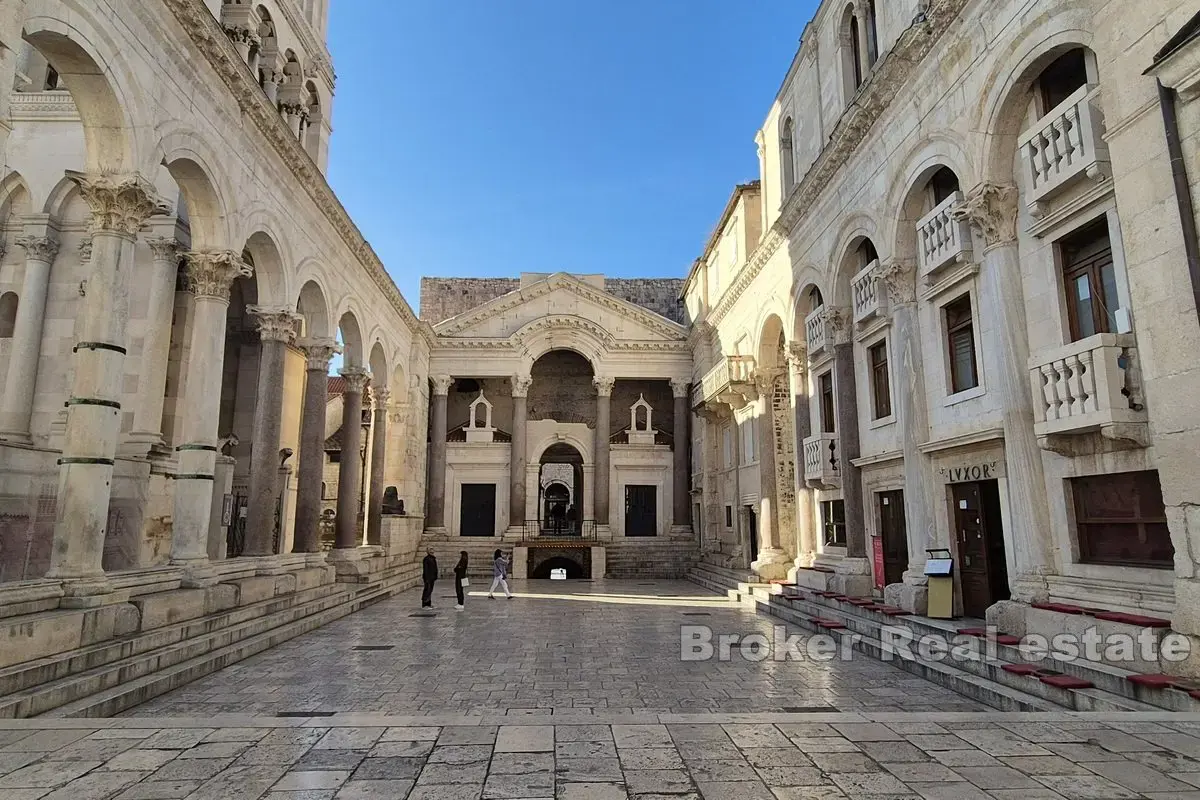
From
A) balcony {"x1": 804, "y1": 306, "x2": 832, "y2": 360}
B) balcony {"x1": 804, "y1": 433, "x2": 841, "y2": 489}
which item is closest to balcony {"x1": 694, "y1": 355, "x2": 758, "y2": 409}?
balcony {"x1": 804, "y1": 306, "x2": 832, "y2": 360}

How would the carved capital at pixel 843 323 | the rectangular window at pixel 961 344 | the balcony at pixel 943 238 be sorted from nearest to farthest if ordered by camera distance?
the balcony at pixel 943 238 → the rectangular window at pixel 961 344 → the carved capital at pixel 843 323

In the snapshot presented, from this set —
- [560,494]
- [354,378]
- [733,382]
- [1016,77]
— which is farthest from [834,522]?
[560,494]

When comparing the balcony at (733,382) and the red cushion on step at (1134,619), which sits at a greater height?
the balcony at (733,382)

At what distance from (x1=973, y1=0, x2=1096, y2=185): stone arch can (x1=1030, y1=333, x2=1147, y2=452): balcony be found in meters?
2.96

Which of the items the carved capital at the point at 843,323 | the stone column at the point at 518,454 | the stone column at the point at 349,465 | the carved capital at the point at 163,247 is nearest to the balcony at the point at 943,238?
the carved capital at the point at 843,323

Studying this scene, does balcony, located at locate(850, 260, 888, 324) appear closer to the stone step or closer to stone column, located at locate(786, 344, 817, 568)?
stone column, located at locate(786, 344, 817, 568)

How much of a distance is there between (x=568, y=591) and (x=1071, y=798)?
1741cm

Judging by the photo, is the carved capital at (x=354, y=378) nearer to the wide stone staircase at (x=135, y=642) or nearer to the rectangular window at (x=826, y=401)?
the wide stone staircase at (x=135, y=642)

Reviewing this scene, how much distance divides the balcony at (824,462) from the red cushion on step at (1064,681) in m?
7.68

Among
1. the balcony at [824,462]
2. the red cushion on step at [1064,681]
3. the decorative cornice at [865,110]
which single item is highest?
the decorative cornice at [865,110]

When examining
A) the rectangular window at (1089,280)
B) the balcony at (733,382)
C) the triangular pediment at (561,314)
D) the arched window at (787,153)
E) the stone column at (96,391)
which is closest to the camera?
the rectangular window at (1089,280)

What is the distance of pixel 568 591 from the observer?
20.9 metres

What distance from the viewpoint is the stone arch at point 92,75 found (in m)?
8.14

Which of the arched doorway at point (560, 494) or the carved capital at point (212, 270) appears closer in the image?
the carved capital at point (212, 270)
